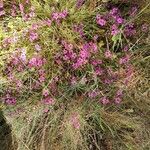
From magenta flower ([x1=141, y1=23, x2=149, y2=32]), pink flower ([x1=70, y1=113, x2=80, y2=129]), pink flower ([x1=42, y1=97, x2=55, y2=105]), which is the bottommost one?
pink flower ([x1=70, y1=113, x2=80, y2=129])

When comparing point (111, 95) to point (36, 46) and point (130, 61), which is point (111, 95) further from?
point (36, 46)

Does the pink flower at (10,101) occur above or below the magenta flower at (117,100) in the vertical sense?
above

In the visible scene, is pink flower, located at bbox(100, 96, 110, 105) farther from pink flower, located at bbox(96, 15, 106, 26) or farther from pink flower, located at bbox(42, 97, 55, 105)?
pink flower, located at bbox(96, 15, 106, 26)

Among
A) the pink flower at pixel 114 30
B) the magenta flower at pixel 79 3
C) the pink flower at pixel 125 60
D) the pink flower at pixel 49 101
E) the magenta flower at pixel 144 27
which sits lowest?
the pink flower at pixel 49 101

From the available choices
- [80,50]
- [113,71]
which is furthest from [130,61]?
[80,50]

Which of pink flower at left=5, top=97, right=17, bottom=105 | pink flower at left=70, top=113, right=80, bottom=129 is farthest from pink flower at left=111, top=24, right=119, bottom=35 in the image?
pink flower at left=5, top=97, right=17, bottom=105

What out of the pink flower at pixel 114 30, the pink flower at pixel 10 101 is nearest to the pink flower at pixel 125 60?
the pink flower at pixel 114 30

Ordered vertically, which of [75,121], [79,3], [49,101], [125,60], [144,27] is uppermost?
[79,3]

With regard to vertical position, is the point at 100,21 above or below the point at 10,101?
above

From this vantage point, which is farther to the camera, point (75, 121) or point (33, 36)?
point (33, 36)

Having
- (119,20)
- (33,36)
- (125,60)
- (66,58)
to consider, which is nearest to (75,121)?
(66,58)

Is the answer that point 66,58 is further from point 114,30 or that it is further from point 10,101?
point 10,101

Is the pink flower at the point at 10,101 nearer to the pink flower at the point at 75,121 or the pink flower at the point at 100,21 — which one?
the pink flower at the point at 75,121
